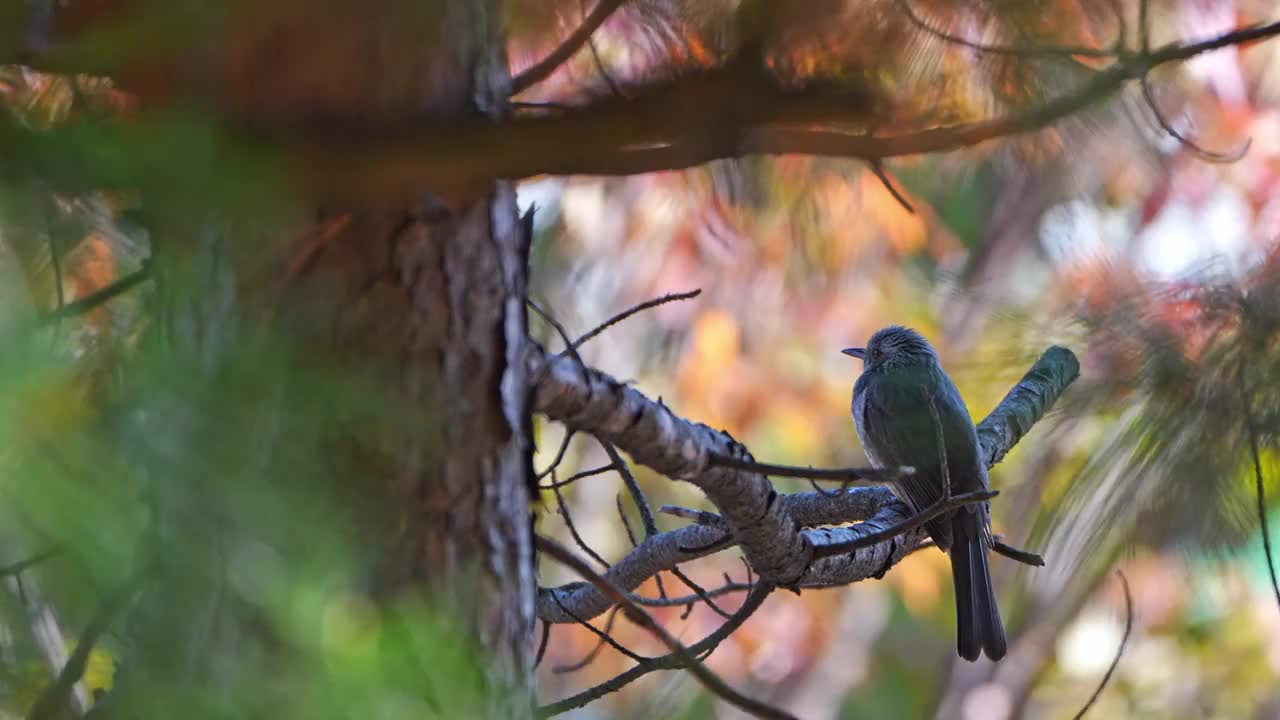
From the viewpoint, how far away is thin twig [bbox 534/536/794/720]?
6.07 feet

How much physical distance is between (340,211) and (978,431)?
341 cm

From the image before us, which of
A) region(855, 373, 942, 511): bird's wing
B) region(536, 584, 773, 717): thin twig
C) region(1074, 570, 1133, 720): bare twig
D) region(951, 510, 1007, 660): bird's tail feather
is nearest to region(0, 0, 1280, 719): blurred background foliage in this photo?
region(1074, 570, 1133, 720): bare twig

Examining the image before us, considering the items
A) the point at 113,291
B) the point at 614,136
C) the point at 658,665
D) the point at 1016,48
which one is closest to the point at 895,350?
the point at 658,665

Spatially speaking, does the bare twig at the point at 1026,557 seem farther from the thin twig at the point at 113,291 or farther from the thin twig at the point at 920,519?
the thin twig at the point at 113,291

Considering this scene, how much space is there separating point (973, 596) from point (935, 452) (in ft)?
2.15

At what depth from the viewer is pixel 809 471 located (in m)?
2.04

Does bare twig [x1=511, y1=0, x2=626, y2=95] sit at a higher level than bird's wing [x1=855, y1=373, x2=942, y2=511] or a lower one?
lower

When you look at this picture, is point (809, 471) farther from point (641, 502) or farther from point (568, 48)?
point (641, 502)

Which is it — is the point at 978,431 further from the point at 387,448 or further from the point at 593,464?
the point at 593,464

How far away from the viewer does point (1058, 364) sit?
4238mm

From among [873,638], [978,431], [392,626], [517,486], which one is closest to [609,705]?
[873,638]

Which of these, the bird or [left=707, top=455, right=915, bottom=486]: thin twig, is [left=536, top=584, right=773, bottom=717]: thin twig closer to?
[left=707, top=455, right=915, bottom=486]: thin twig

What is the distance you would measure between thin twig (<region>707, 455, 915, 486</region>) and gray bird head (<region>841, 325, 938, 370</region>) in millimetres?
3482

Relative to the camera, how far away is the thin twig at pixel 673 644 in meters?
1.85
